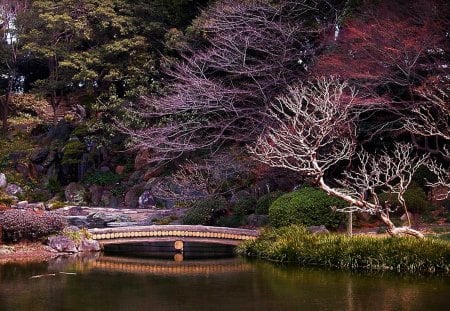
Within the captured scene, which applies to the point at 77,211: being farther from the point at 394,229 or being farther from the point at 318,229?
the point at 394,229

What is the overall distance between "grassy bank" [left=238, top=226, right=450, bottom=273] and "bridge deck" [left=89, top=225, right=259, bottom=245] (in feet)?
5.80

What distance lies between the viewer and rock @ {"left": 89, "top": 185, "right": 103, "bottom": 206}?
28.0 metres

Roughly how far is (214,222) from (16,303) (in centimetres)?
1135

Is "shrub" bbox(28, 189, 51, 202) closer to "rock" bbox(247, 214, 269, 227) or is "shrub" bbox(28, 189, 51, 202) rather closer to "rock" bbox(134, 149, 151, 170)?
"rock" bbox(134, 149, 151, 170)

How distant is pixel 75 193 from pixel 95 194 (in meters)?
0.91

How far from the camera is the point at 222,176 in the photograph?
74.2ft

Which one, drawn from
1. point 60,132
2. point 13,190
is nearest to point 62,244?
point 13,190

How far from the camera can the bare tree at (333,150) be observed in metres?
14.5

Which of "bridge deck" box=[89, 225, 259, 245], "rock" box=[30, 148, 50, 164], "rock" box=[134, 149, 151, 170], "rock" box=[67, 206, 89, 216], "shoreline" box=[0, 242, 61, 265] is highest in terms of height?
"rock" box=[30, 148, 50, 164]

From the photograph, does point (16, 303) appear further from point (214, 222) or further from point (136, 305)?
point (214, 222)

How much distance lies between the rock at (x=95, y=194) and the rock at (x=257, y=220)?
376 inches

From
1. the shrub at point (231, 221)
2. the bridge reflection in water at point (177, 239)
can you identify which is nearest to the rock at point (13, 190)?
the bridge reflection in water at point (177, 239)

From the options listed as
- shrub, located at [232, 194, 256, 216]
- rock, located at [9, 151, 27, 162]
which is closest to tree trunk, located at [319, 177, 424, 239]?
shrub, located at [232, 194, 256, 216]

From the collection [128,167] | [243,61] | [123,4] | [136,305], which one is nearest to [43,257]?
[136,305]
